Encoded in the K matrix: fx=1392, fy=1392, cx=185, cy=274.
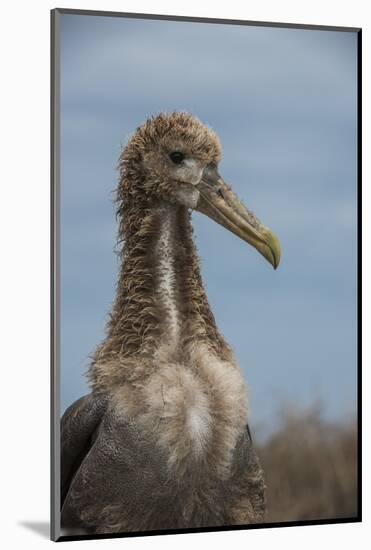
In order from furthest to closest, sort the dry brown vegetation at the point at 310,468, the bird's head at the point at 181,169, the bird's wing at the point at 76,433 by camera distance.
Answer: the dry brown vegetation at the point at 310,468 → the bird's head at the point at 181,169 → the bird's wing at the point at 76,433

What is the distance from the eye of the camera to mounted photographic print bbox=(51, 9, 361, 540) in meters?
5.18

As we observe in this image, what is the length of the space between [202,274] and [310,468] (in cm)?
93

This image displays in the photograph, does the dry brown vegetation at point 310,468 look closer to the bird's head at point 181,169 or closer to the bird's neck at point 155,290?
the bird's neck at point 155,290

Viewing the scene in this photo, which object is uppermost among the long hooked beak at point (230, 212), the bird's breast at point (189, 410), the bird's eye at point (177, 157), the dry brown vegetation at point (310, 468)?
the bird's eye at point (177, 157)

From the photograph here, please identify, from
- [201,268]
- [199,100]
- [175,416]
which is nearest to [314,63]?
[199,100]

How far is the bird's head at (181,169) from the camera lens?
5.26m

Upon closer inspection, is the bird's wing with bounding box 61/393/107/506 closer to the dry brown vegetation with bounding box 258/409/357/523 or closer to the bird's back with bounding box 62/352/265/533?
the bird's back with bounding box 62/352/265/533

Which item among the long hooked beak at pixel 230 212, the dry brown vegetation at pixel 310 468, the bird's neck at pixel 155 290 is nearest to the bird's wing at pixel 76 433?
the bird's neck at pixel 155 290

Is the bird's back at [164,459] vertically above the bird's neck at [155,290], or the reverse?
the bird's neck at [155,290]

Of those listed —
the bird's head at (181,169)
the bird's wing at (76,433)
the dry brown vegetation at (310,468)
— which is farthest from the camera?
the dry brown vegetation at (310,468)

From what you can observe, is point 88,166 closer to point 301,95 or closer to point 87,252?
point 87,252

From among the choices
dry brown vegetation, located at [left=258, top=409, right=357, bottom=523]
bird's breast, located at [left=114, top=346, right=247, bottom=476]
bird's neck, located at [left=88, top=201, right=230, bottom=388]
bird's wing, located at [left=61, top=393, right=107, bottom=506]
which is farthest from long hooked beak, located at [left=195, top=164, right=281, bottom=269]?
bird's wing, located at [left=61, top=393, right=107, bottom=506]

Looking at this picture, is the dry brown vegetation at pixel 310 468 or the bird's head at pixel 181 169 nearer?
the bird's head at pixel 181 169

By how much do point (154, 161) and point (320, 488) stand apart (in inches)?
59.1
